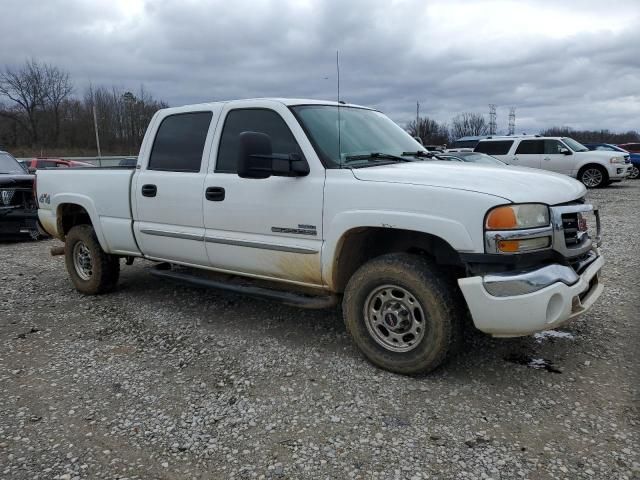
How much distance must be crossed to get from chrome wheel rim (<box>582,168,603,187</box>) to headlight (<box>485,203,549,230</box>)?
1721 cm

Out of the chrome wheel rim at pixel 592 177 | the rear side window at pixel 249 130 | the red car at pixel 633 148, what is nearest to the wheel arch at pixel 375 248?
the rear side window at pixel 249 130

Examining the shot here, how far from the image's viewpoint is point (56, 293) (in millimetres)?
6035

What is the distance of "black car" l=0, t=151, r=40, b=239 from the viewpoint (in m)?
9.45

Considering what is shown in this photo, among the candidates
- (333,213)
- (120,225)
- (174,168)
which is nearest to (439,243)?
(333,213)

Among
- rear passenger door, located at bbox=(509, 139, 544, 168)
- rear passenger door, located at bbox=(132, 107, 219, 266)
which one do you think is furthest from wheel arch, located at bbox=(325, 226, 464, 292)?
rear passenger door, located at bbox=(509, 139, 544, 168)

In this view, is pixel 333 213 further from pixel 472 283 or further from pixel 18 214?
pixel 18 214

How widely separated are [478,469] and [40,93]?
7734 cm

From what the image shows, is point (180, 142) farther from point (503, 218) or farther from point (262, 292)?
point (503, 218)

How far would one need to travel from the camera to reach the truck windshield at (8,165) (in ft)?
34.1

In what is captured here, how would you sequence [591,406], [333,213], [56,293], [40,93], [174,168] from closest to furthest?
[591,406], [333,213], [174,168], [56,293], [40,93]

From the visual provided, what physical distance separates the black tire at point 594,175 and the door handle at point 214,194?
1707 centimetres

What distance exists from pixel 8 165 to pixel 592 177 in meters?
17.7

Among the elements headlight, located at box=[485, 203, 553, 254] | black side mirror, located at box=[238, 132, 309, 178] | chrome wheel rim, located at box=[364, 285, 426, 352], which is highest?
black side mirror, located at box=[238, 132, 309, 178]

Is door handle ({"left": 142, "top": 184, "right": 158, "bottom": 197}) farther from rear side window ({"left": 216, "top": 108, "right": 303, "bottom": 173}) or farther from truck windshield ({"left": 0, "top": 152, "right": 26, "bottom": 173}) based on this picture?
truck windshield ({"left": 0, "top": 152, "right": 26, "bottom": 173})
